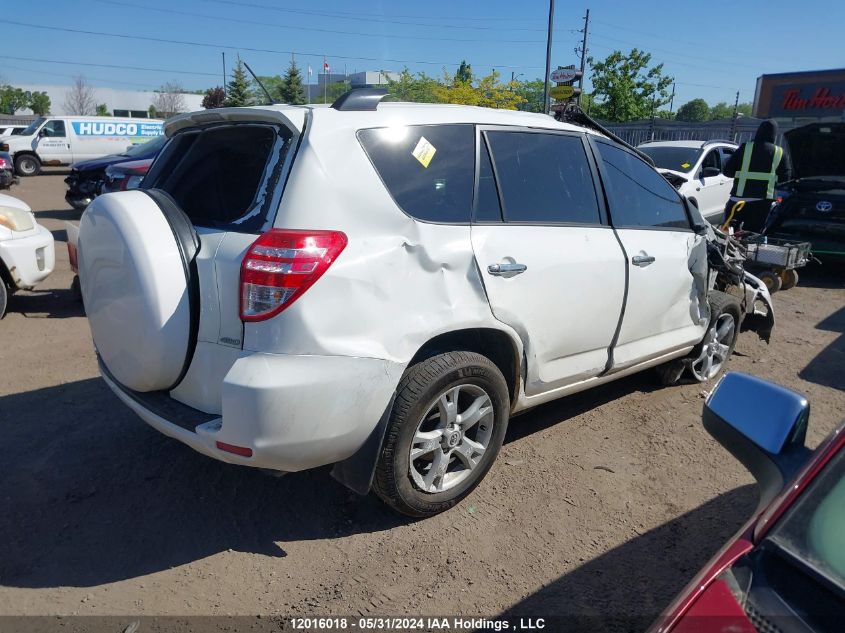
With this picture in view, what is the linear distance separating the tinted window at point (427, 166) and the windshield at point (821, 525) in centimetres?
183

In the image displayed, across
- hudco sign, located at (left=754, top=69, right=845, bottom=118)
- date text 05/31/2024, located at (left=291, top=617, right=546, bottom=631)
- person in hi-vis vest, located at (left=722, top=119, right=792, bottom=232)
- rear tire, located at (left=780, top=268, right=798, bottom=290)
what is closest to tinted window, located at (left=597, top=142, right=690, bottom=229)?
date text 05/31/2024, located at (left=291, top=617, right=546, bottom=631)

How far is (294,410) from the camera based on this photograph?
8.13 feet

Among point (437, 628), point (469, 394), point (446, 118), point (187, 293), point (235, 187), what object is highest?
point (446, 118)

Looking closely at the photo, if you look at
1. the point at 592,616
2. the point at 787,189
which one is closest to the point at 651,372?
the point at 592,616

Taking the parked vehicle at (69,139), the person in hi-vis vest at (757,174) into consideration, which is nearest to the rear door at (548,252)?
the person in hi-vis vest at (757,174)

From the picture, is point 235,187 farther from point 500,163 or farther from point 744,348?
point 744,348

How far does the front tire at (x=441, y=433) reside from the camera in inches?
111

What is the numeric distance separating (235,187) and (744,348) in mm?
5135

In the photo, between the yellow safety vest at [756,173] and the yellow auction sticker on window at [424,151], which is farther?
the yellow safety vest at [756,173]

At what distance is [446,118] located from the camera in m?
3.15

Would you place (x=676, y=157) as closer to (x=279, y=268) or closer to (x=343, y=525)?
(x=343, y=525)

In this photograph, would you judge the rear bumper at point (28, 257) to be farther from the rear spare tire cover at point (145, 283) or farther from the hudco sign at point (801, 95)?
the hudco sign at point (801, 95)

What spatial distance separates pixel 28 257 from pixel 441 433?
5.02 m

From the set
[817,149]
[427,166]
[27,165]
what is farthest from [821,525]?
[27,165]
